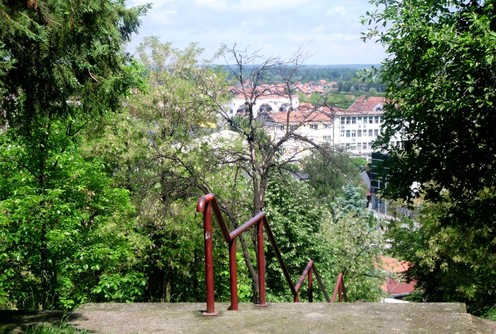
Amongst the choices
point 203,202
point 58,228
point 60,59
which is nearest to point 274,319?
point 203,202

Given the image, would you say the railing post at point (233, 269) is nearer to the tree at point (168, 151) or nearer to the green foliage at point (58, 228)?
the green foliage at point (58, 228)

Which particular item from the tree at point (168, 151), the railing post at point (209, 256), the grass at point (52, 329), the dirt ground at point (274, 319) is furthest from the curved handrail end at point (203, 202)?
the tree at point (168, 151)

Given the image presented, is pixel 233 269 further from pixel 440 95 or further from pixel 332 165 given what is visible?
pixel 332 165

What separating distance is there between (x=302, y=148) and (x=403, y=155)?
14.3 ft

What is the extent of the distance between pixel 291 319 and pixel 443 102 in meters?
7.53

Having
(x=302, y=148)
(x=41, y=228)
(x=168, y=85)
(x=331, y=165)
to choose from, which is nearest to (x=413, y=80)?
(x=331, y=165)

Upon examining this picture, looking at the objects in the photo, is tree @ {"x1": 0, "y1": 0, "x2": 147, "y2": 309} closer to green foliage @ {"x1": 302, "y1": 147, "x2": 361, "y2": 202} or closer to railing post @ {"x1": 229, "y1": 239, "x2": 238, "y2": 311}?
railing post @ {"x1": 229, "y1": 239, "x2": 238, "y2": 311}

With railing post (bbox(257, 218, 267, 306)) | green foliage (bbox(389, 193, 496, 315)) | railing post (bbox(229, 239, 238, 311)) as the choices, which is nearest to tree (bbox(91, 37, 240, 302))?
green foliage (bbox(389, 193, 496, 315))

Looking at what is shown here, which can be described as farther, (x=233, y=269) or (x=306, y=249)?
(x=306, y=249)

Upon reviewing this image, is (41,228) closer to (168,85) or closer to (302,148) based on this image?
(302,148)

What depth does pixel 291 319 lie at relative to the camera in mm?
5242

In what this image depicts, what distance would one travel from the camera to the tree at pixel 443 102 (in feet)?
38.6

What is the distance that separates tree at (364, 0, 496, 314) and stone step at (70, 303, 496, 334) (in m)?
6.19

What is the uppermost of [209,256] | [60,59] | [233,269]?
[60,59]
